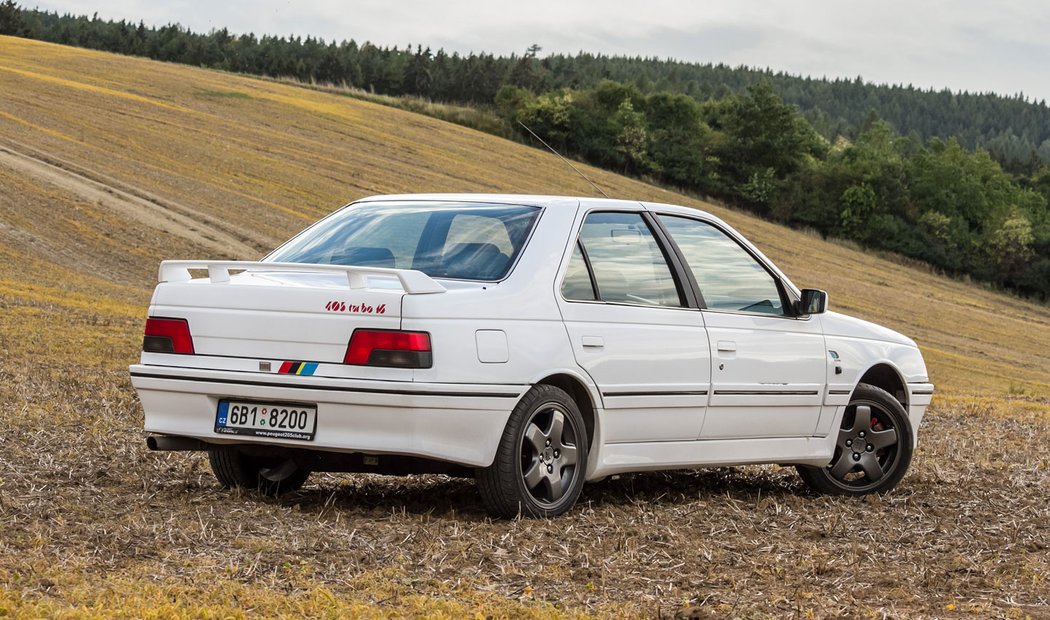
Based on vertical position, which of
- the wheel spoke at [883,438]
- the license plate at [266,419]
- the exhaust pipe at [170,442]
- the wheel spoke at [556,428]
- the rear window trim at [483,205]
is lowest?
the exhaust pipe at [170,442]

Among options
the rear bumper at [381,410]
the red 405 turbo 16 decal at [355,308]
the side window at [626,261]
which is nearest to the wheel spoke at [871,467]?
the side window at [626,261]

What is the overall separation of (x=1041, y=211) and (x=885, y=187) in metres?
14.2

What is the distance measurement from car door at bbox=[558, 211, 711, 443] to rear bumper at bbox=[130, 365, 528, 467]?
0.62 metres

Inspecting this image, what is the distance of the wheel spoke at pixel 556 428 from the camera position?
6.16 metres

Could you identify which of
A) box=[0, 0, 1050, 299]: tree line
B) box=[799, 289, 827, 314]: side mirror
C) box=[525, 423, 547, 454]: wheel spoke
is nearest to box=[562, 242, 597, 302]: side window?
box=[525, 423, 547, 454]: wheel spoke

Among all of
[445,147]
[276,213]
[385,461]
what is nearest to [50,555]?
[385,461]

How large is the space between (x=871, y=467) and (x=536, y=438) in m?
2.75

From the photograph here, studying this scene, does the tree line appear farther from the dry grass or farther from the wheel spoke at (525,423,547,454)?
the wheel spoke at (525,423,547,454)

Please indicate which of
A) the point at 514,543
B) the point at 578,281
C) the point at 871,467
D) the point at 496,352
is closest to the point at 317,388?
the point at 496,352

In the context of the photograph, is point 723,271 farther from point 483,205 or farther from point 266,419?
point 266,419

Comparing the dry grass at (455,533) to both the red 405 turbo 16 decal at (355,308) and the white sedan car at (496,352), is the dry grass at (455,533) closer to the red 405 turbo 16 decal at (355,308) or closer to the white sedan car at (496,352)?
the white sedan car at (496,352)

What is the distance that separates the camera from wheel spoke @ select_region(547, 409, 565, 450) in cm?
616

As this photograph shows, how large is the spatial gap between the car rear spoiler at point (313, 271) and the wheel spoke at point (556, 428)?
2.70ft

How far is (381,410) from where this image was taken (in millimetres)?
5672
